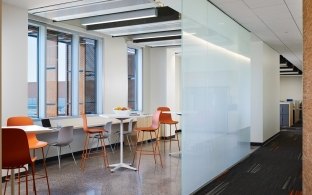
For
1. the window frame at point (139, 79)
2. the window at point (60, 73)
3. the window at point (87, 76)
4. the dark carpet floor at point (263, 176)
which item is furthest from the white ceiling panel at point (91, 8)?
the window frame at point (139, 79)

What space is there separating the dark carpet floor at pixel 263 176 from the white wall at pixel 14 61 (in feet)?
11.3

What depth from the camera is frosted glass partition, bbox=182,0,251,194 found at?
13.8 feet

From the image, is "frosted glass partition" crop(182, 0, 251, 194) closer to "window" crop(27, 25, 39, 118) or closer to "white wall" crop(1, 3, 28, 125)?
"white wall" crop(1, 3, 28, 125)

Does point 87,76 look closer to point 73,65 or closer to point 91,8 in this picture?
point 73,65

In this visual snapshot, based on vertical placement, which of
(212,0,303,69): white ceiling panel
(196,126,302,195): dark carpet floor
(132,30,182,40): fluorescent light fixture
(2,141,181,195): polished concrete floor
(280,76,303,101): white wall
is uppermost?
(132,30,182,40): fluorescent light fixture

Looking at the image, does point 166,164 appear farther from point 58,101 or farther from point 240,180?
point 58,101

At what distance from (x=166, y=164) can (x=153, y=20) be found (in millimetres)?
2982

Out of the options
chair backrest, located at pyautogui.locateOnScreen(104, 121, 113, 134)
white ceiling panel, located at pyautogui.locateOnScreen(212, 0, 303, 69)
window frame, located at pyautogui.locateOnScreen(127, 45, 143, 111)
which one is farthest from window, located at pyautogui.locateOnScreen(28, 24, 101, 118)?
white ceiling panel, located at pyautogui.locateOnScreen(212, 0, 303, 69)

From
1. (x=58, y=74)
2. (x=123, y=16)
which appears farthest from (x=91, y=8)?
(x=58, y=74)

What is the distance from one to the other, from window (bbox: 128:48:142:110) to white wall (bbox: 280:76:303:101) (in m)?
13.9

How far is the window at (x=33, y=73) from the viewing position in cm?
634

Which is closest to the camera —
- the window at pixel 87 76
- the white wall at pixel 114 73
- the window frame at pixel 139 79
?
the window at pixel 87 76

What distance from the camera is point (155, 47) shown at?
33.2 ft

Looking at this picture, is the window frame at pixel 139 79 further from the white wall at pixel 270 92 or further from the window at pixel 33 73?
the window at pixel 33 73
